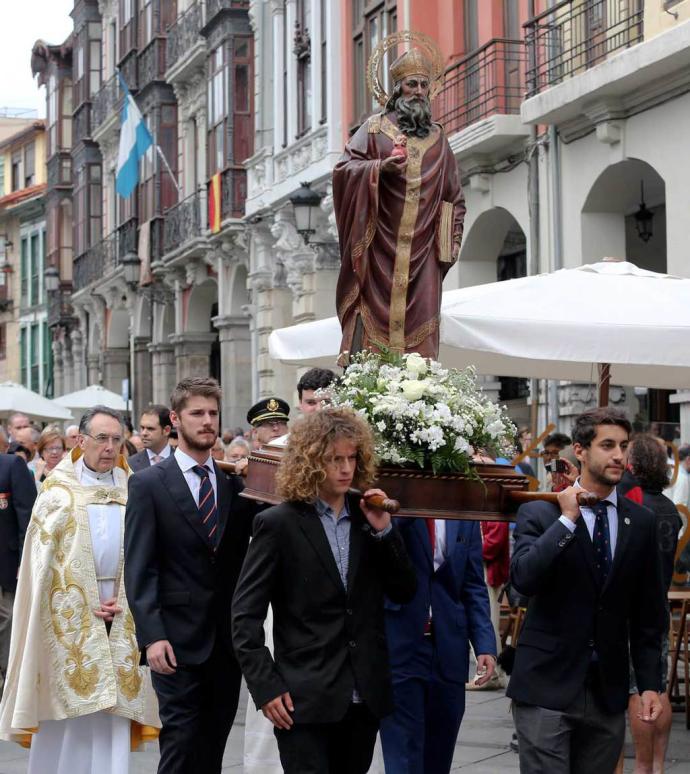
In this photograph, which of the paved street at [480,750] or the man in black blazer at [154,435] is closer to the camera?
the paved street at [480,750]

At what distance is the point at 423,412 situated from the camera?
232 inches

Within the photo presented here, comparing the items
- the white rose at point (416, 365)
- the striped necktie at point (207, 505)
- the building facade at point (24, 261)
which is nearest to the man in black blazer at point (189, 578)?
the striped necktie at point (207, 505)

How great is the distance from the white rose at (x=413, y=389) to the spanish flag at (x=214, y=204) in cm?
2466

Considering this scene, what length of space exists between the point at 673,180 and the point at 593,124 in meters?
1.74

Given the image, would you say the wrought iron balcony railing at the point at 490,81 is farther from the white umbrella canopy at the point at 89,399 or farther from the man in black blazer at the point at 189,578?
the man in black blazer at the point at 189,578

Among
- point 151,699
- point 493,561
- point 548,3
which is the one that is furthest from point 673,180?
point 151,699

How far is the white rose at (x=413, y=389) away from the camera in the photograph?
235 inches

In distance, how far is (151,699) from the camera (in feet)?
25.1

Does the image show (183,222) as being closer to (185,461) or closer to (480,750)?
(480,750)

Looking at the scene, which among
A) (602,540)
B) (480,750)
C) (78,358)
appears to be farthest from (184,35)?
(602,540)

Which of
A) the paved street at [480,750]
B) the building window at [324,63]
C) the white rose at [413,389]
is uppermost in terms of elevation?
the building window at [324,63]

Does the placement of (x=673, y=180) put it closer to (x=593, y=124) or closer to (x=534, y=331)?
(x=593, y=124)

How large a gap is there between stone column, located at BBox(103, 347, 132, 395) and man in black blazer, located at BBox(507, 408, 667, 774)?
1495 inches

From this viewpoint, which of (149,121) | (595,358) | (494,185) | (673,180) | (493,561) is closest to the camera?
(595,358)
